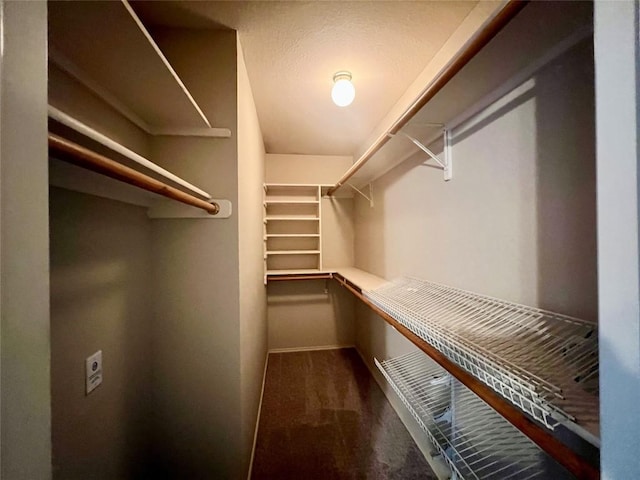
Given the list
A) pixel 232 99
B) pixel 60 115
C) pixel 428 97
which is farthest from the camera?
pixel 232 99

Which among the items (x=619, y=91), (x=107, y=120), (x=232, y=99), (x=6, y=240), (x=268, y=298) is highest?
(x=232, y=99)

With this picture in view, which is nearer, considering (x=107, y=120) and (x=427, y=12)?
(x=107, y=120)

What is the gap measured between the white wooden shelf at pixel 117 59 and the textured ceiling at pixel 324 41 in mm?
469

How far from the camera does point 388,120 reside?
2084 mm

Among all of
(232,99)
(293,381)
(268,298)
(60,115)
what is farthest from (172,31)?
(293,381)

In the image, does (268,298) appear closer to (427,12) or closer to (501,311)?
(501,311)

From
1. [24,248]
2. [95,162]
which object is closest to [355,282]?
[95,162]

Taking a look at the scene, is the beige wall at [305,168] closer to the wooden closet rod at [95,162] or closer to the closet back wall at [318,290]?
the closet back wall at [318,290]

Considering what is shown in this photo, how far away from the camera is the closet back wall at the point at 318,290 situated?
3088 mm

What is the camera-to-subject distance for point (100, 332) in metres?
→ 0.92

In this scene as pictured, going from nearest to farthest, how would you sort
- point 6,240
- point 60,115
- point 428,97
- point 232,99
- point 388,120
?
point 6,240 < point 60,115 < point 428,97 < point 232,99 < point 388,120

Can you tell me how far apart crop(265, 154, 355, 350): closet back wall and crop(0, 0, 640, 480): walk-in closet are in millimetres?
1058

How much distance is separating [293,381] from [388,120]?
250 centimetres

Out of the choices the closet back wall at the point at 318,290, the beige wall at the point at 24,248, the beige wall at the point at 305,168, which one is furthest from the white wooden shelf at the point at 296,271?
the beige wall at the point at 24,248
